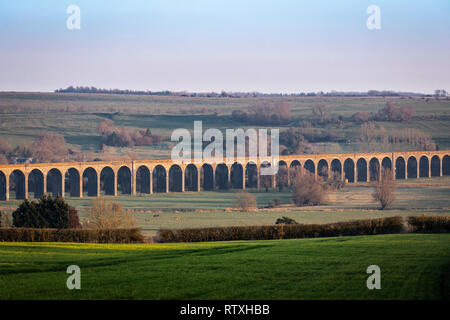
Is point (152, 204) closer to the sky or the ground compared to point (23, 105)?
closer to the ground

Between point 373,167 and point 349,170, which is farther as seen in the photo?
point 373,167

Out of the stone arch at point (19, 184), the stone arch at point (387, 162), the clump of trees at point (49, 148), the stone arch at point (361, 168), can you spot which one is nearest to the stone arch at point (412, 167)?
the stone arch at point (387, 162)

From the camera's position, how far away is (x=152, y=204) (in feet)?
235

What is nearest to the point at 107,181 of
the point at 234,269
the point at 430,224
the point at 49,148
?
the point at 49,148

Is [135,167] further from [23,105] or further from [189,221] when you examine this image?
[23,105]

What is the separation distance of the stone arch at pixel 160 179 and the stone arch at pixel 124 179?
338cm

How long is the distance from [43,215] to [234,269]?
2229 cm

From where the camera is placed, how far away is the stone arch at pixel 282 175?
294 feet

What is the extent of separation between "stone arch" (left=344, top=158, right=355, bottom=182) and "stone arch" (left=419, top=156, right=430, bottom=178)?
1194 cm

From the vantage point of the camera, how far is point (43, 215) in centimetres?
4281

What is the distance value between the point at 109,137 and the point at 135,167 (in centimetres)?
4327

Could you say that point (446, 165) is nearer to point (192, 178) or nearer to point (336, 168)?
point (336, 168)
